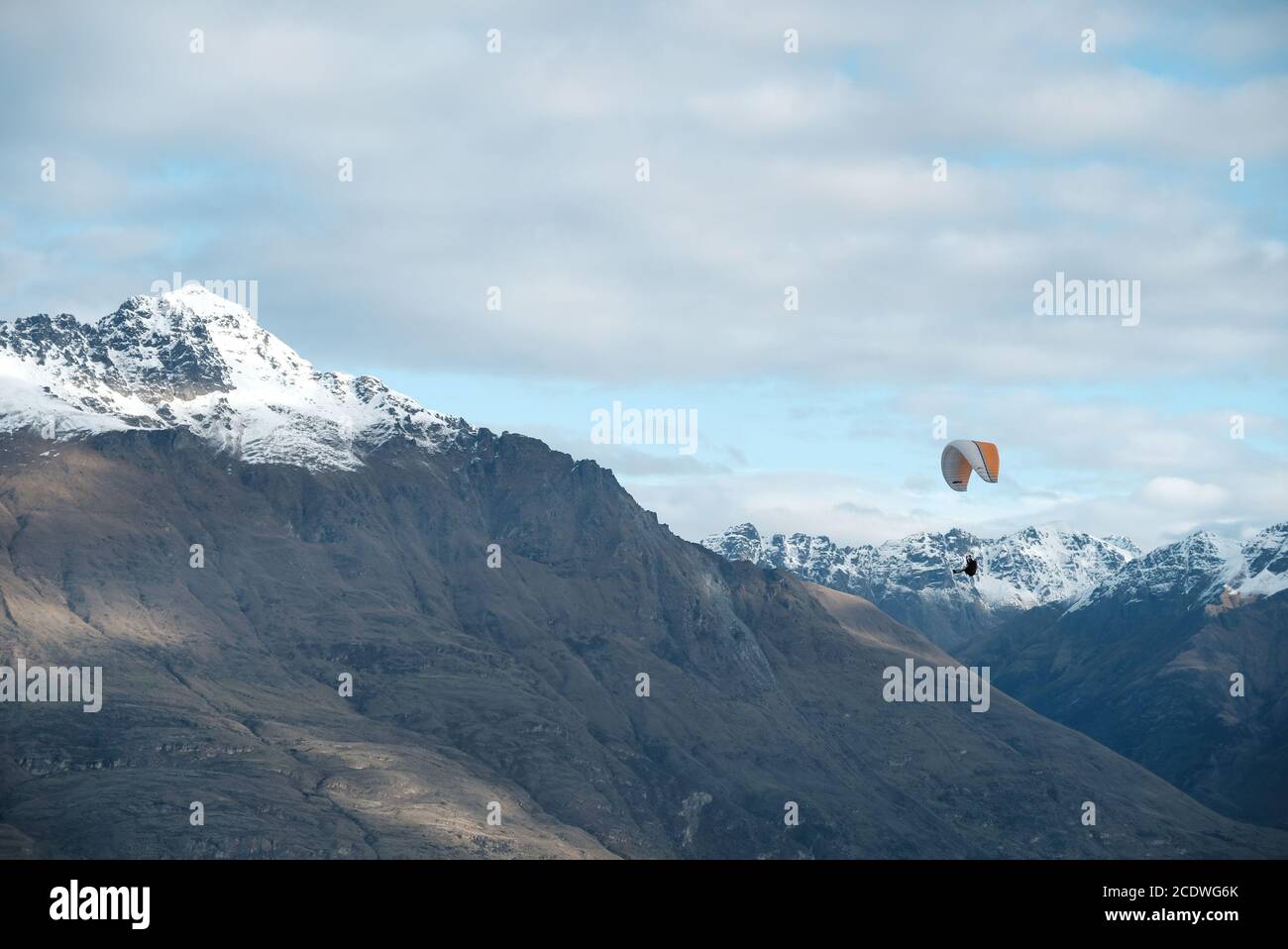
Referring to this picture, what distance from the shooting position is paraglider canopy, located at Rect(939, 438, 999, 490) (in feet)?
579

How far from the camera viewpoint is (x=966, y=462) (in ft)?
610

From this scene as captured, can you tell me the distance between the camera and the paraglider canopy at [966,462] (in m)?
176
